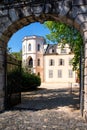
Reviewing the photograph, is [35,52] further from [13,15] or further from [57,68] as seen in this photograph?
[13,15]

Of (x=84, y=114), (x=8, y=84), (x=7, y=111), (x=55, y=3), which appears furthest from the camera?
(x=8, y=84)

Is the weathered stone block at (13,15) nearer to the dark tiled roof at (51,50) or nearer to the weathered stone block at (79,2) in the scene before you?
the weathered stone block at (79,2)

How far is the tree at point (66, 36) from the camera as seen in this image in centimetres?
1714

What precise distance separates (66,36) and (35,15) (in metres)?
11.0

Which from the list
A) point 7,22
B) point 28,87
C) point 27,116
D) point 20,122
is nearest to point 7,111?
point 27,116

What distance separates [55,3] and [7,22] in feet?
5.92

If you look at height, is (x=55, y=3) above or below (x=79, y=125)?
above

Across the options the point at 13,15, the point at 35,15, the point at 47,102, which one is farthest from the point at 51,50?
the point at 35,15

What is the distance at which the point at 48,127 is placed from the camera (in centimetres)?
628

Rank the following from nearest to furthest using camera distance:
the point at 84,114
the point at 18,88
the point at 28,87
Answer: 1. the point at 84,114
2. the point at 18,88
3. the point at 28,87

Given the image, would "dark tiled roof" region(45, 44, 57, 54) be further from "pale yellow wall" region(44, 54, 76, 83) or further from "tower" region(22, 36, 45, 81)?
"tower" region(22, 36, 45, 81)

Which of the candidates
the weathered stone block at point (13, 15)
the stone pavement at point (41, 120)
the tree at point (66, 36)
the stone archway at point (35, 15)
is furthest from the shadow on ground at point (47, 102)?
the tree at point (66, 36)

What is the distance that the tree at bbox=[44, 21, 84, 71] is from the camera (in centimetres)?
1714

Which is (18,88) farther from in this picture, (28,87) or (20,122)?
(28,87)
